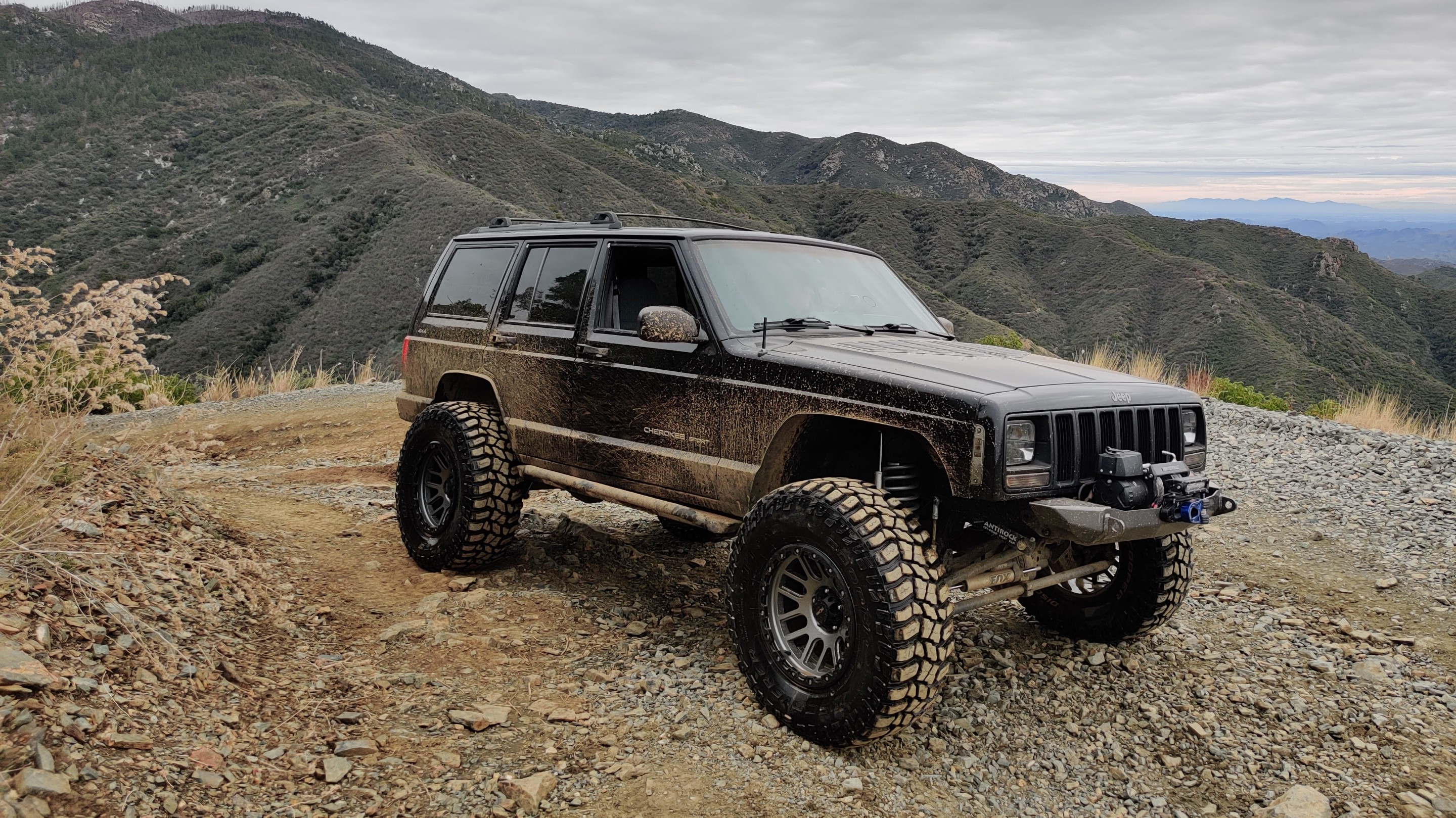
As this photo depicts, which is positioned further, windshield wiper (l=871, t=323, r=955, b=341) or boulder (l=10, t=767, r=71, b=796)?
windshield wiper (l=871, t=323, r=955, b=341)

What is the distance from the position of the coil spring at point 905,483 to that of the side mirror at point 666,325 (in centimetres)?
110

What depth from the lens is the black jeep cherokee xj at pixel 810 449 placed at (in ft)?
10.8

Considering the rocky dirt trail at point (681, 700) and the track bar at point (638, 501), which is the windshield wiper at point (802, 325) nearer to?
the track bar at point (638, 501)

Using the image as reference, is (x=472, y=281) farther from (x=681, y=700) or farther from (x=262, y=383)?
(x=262, y=383)

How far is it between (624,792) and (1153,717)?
7.83 feet

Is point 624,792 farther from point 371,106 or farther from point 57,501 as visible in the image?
point 371,106

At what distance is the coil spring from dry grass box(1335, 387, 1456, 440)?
904 centimetres

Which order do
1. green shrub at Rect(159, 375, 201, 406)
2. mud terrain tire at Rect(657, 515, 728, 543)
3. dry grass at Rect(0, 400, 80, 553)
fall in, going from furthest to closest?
green shrub at Rect(159, 375, 201, 406)
mud terrain tire at Rect(657, 515, 728, 543)
dry grass at Rect(0, 400, 80, 553)

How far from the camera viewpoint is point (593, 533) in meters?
6.30

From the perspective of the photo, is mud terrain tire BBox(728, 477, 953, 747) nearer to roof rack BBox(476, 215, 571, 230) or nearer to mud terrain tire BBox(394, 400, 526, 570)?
mud terrain tire BBox(394, 400, 526, 570)

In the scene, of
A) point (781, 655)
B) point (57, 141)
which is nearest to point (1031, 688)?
point (781, 655)

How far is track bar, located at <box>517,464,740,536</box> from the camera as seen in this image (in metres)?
4.15

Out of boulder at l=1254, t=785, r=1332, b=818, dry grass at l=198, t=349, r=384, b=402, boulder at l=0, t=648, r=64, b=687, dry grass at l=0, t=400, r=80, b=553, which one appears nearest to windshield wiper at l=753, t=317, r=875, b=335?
boulder at l=1254, t=785, r=1332, b=818

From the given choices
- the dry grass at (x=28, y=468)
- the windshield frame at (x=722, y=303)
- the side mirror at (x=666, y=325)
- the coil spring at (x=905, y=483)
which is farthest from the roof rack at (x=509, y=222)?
the coil spring at (x=905, y=483)
